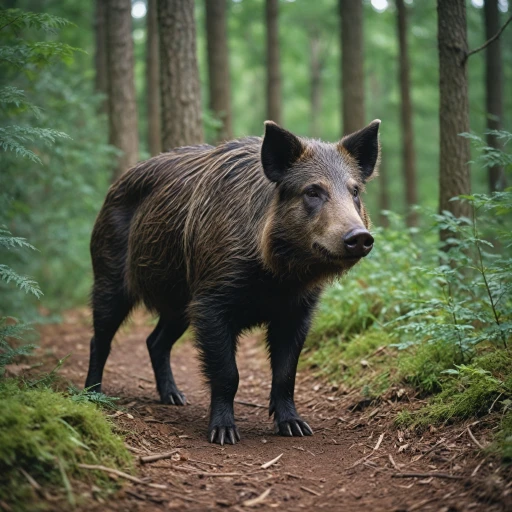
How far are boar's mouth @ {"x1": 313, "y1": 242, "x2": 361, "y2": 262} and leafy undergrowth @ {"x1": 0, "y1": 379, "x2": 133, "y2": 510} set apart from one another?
6.74 ft

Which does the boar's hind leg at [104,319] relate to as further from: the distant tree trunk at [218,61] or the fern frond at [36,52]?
the distant tree trunk at [218,61]

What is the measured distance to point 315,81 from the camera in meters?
26.2

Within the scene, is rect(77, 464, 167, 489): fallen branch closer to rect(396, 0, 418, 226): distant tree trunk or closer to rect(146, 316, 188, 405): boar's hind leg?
rect(146, 316, 188, 405): boar's hind leg

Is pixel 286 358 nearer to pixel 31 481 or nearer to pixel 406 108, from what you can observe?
pixel 31 481

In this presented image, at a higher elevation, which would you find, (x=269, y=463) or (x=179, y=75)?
(x=179, y=75)

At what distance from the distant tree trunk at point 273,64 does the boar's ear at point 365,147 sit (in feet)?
36.6

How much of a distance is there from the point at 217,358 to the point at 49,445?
1.95 metres

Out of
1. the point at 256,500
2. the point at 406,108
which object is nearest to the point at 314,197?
the point at 256,500

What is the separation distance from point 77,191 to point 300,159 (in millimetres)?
7315

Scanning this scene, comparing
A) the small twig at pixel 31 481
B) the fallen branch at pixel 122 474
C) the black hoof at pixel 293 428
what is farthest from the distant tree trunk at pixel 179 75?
the small twig at pixel 31 481

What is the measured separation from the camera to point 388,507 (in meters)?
3.55

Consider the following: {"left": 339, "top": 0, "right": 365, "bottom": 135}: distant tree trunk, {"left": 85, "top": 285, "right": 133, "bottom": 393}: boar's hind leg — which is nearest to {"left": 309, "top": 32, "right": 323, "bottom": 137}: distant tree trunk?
{"left": 339, "top": 0, "right": 365, "bottom": 135}: distant tree trunk

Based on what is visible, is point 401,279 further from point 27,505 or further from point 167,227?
point 27,505

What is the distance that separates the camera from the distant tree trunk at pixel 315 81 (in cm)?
2600
